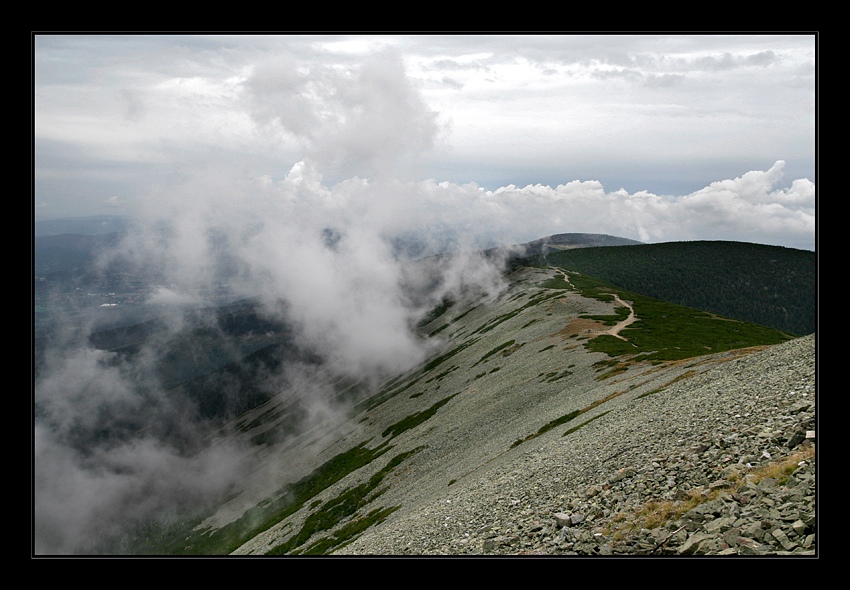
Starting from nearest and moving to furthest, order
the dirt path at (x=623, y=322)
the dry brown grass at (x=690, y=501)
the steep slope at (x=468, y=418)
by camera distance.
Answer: the dry brown grass at (x=690, y=501), the steep slope at (x=468, y=418), the dirt path at (x=623, y=322)

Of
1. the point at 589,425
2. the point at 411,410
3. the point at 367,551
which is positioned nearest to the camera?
the point at 367,551

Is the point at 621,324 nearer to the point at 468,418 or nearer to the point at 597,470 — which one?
the point at 468,418

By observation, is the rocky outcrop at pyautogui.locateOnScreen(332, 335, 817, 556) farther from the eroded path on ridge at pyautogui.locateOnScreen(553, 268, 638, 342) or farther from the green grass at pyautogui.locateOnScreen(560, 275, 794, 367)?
the eroded path on ridge at pyautogui.locateOnScreen(553, 268, 638, 342)

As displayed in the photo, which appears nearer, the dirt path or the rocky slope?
the rocky slope

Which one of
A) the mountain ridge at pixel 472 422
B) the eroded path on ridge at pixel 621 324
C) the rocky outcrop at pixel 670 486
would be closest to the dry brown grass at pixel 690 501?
the rocky outcrop at pixel 670 486

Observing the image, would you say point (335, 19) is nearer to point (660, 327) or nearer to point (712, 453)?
point (712, 453)

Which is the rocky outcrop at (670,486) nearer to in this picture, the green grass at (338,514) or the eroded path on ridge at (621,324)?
the green grass at (338,514)

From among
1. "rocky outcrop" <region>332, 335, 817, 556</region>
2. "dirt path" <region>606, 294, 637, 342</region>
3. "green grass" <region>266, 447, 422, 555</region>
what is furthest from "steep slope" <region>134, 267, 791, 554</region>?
"rocky outcrop" <region>332, 335, 817, 556</region>
